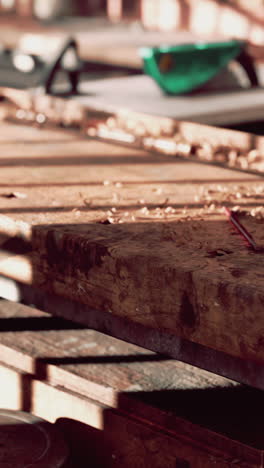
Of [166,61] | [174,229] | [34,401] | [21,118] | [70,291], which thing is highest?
[166,61]

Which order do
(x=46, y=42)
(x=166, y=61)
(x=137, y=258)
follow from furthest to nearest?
(x=46, y=42), (x=166, y=61), (x=137, y=258)

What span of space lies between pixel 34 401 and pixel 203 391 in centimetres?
36

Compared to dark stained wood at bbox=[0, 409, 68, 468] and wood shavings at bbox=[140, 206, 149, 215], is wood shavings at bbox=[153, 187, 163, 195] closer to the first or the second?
wood shavings at bbox=[140, 206, 149, 215]

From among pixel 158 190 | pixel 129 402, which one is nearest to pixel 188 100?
pixel 158 190

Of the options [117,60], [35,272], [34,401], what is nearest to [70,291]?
[35,272]

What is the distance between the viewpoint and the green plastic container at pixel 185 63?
3.51m

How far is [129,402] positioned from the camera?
155 cm

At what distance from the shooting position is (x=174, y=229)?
4.82 feet

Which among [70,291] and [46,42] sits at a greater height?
[46,42]

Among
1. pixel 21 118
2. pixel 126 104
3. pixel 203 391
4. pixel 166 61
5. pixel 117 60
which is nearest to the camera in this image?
pixel 203 391

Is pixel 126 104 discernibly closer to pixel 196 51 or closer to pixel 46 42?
pixel 196 51

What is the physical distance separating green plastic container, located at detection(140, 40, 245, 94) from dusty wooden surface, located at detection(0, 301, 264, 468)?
187 cm

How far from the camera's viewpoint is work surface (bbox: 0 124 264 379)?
1.22 m

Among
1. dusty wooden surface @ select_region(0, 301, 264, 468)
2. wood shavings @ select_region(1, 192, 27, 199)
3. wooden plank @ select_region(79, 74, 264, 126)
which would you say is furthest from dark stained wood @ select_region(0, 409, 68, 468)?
wooden plank @ select_region(79, 74, 264, 126)
